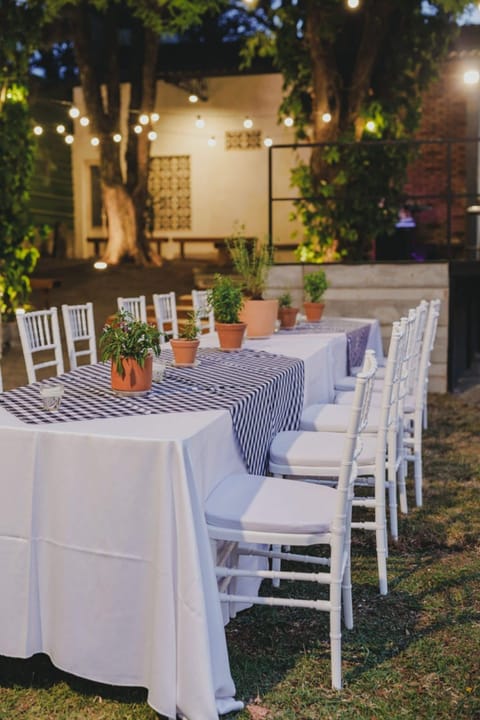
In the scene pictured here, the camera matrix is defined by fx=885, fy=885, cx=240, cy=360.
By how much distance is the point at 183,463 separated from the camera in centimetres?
241

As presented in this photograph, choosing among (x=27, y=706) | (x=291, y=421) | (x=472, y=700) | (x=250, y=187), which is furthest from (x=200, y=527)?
(x=250, y=187)

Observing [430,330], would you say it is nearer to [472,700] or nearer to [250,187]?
[472,700]

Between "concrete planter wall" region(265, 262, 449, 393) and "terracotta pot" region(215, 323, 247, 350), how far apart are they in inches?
147

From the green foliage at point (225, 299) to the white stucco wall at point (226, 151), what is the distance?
33.6ft

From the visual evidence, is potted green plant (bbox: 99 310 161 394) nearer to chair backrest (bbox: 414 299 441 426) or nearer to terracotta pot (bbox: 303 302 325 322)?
chair backrest (bbox: 414 299 441 426)

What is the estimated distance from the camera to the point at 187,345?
3822 millimetres

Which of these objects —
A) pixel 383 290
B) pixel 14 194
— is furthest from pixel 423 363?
pixel 14 194

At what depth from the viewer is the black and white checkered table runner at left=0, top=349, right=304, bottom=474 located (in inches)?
115

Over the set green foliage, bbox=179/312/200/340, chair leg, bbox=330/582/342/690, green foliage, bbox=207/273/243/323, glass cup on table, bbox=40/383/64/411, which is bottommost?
chair leg, bbox=330/582/342/690

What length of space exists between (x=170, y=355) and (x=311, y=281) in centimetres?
202

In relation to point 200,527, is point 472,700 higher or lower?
lower

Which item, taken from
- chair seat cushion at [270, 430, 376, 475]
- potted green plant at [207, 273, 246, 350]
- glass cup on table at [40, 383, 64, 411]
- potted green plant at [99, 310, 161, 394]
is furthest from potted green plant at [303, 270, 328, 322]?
glass cup on table at [40, 383, 64, 411]

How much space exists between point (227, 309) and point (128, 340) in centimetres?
134

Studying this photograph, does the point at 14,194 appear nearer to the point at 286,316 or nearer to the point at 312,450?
the point at 286,316
